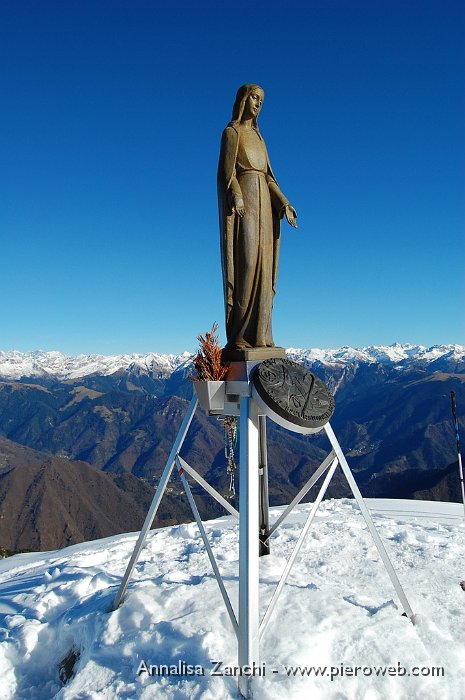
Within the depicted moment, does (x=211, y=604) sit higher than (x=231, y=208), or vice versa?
(x=231, y=208)

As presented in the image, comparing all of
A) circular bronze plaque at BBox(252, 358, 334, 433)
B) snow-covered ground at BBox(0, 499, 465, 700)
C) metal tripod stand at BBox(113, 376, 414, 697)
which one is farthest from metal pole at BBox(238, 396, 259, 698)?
circular bronze plaque at BBox(252, 358, 334, 433)

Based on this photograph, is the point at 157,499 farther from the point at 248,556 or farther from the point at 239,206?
the point at 239,206

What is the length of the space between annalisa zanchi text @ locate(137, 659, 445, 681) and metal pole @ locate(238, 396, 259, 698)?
0.57 ft

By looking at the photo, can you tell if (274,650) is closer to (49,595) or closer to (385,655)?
(385,655)

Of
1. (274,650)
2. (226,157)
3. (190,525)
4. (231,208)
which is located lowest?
(190,525)

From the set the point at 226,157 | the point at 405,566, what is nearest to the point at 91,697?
the point at 405,566

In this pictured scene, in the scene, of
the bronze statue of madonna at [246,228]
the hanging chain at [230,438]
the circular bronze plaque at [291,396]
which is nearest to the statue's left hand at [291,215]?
the bronze statue of madonna at [246,228]

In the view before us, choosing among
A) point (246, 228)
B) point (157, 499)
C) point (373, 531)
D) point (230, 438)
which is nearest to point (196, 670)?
point (157, 499)

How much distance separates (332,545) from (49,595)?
649 cm

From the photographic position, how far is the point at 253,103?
888 centimetres

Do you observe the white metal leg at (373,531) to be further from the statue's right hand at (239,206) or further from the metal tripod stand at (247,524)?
the statue's right hand at (239,206)

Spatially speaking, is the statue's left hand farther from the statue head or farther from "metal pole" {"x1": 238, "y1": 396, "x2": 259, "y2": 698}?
"metal pole" {"x1": 238, "y1": 396, "x2": 259, "y2": 698}

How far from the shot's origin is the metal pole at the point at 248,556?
19.5 ft

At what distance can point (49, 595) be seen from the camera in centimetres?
955
